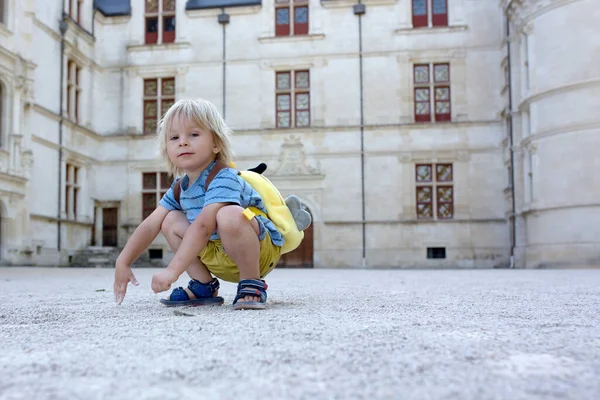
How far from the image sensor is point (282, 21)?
17.1m

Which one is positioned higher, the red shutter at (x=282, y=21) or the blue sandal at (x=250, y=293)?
the red shutter at (x=282, y=21)

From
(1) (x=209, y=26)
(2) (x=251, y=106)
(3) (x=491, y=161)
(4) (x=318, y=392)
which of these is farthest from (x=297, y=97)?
(4) (x=318, y=392)

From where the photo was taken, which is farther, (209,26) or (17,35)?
(209,26)

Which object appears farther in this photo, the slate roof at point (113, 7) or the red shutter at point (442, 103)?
the slate roof at point (113, 7)

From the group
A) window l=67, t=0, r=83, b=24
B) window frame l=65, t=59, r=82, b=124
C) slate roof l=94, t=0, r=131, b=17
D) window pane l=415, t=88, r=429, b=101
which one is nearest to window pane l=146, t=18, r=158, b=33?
slate roof l=94, t=0, r=131, b=17

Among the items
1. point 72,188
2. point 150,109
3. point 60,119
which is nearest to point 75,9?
point 150,109

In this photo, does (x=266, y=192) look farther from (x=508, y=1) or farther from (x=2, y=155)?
(x=508, y=1)

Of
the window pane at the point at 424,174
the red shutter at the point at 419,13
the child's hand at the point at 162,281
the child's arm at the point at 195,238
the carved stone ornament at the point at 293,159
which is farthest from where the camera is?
the red shutter at the point at 419,13

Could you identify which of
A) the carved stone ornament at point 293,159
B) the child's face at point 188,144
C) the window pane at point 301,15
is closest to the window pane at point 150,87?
the carved stone ornament at point 293,159

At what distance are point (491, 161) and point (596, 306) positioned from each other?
13.1 meters

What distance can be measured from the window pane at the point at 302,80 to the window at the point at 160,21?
3.73 metres

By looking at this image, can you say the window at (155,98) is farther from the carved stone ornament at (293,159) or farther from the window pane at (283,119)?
the carved stone ornament at (293,159)

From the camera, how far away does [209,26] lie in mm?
17172

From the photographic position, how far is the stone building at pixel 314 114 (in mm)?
14531
